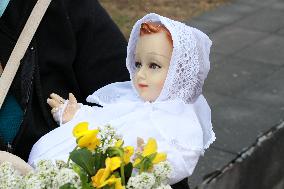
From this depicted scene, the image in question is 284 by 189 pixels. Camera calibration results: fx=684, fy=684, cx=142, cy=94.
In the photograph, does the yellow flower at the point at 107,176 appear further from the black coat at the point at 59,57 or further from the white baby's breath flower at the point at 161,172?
the black coat at the point at 59,57

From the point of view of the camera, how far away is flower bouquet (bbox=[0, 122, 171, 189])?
4.79 feet

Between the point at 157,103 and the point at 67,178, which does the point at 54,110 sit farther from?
the point at 67,178

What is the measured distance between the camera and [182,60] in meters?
2.41

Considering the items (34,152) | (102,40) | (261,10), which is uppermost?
(102,40)

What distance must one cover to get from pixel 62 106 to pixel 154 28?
1.45ft

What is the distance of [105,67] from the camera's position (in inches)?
99.0

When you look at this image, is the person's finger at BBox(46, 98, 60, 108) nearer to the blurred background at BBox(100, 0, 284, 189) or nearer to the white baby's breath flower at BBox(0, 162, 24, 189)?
the white baby's breath flower at BBox(0, 162, 24, 189)

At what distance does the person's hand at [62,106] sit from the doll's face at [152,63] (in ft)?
0.80

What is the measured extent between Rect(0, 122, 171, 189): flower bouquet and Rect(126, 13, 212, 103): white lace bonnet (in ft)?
2.62

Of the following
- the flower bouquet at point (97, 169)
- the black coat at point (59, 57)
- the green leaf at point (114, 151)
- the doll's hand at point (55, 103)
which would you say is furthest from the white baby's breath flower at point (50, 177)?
the doll's hand at point (55, 103)

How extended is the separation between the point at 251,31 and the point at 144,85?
21.8 feet

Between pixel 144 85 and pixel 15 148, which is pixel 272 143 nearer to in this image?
pixel 144 85

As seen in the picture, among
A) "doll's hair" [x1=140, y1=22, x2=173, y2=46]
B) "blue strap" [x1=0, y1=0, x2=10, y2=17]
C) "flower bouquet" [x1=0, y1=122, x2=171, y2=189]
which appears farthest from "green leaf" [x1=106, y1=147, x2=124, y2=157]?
→ "doll's hair" [x1=140, y1=22, x2=173, y2=46]

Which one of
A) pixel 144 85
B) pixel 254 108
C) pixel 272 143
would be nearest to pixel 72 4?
pixel 144 85
